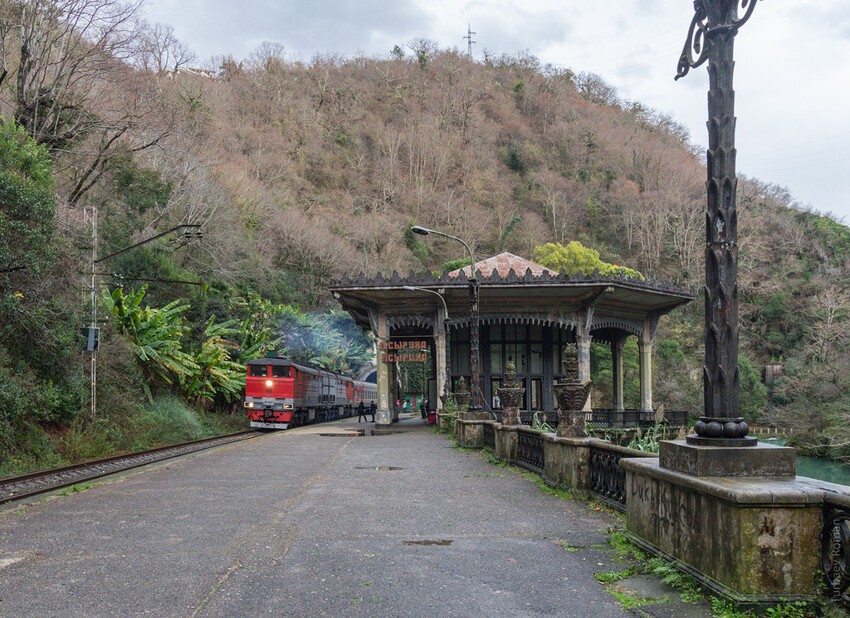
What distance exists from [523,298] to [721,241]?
1010 inches

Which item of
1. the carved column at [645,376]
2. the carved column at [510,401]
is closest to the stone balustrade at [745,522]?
the carved column at [510,401]

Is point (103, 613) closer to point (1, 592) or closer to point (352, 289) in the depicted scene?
point (1, 592)

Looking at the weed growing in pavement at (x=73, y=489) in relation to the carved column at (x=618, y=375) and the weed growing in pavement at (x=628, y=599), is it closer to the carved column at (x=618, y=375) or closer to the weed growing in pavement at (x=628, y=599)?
the weed growing in pavement at (x=628, y=599)

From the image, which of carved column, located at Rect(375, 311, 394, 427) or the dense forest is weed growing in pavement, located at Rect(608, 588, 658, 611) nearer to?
the dense forest

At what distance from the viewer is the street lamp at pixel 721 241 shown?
17.8 ft

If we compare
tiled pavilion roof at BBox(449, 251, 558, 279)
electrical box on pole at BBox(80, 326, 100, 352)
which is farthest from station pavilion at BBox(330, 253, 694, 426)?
electrical box on pole at BBox(80, 326, 100, 352)

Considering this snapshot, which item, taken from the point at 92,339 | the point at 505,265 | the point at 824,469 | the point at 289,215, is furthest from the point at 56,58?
the point at 289,215

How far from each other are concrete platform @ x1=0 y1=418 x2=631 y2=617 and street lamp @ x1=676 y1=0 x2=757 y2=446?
5.25 ft

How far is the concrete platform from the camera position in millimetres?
5035

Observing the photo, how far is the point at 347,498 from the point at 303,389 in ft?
80.5

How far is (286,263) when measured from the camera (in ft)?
194

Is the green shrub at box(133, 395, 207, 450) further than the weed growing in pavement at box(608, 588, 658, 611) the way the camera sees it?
Yes

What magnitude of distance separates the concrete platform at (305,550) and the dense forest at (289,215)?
706cm

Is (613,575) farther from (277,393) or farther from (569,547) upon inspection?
(277,393)
